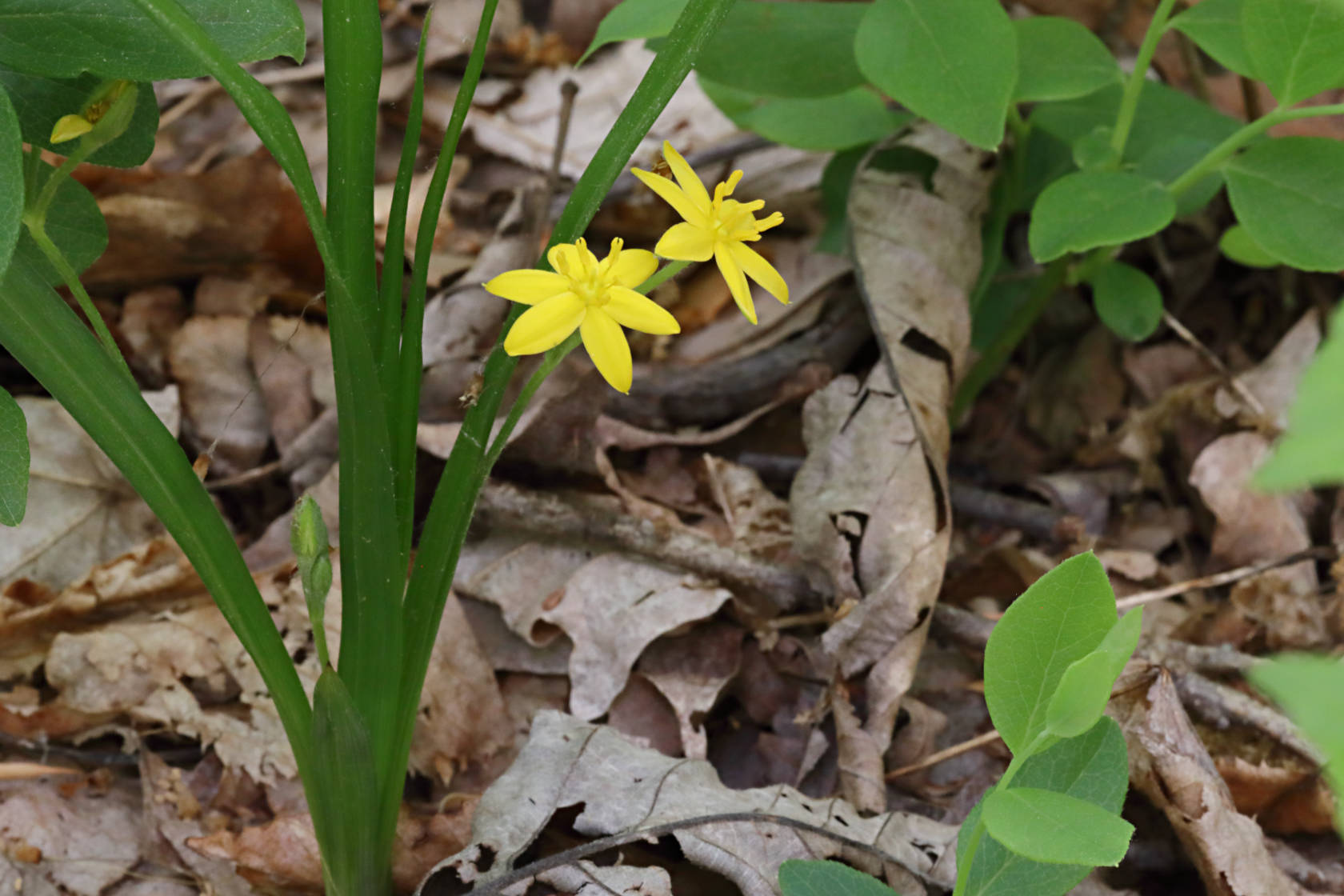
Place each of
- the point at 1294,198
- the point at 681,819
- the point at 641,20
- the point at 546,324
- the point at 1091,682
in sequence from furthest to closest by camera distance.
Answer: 1. the point at 1294,198
2. the point at 641,20
3. the point at 681,819
4. the point at 546,324
5. the point at 1091,682

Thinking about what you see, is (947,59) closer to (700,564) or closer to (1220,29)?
(1220,29)

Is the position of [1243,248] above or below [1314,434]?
below

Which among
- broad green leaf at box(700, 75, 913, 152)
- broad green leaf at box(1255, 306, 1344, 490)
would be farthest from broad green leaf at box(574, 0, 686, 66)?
broad green leaf at box(1255, 306, 1344, 490)

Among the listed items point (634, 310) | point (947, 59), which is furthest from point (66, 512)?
point (947, 59)

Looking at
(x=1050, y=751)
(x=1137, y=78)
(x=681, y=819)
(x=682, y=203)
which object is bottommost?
(x=681, y=819)

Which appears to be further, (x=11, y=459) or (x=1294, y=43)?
(x=1294, y=43)

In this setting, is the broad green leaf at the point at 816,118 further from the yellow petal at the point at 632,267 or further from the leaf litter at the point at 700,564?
the yellow petal at the point at 632,267

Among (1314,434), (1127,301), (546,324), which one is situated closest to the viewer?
(1314,434)
